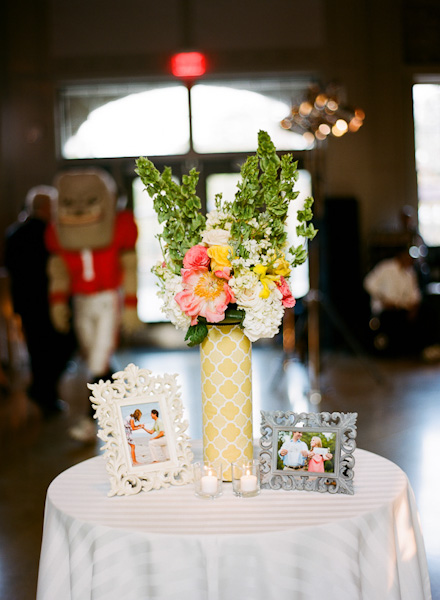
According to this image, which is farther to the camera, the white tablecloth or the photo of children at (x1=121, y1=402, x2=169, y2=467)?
the photo of children at (x1=121, y1=402, x2=169, y2=467)

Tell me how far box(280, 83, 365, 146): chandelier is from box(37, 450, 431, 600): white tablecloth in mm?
3915

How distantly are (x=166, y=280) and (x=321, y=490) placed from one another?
0.59 m

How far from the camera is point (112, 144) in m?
8.93

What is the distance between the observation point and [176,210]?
172cm

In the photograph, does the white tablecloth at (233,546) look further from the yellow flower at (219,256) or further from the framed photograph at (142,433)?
the yellow flower at (219,256)

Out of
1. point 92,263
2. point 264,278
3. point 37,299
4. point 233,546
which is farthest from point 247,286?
point 37,299

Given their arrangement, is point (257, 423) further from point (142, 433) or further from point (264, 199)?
point (264, 199)

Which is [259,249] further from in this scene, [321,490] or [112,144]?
[112,144]

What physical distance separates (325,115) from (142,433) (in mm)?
3956

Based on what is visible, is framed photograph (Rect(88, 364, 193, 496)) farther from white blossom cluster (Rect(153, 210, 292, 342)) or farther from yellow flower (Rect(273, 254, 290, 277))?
yellow flower (Rect(273, 254, 290, 277))

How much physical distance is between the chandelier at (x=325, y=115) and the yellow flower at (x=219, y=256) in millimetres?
3701

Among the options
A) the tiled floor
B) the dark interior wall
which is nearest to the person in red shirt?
the tiled floor

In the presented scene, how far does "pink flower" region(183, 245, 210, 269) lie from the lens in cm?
165

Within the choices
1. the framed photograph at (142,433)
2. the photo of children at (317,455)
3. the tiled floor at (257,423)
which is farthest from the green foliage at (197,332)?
the tiled floor at (257,423)
